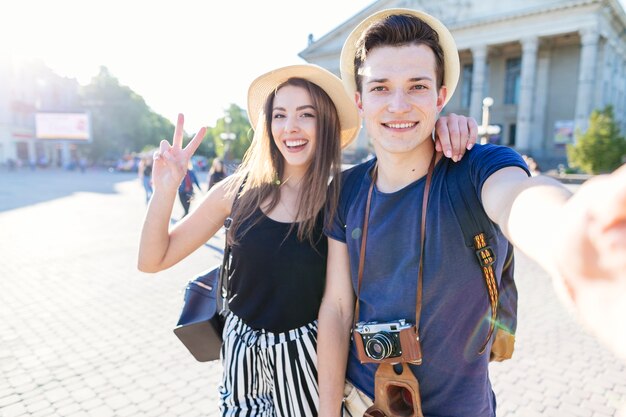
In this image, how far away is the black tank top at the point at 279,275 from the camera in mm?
2016

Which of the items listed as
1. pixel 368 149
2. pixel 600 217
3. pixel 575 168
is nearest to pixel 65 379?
pixel 600 217

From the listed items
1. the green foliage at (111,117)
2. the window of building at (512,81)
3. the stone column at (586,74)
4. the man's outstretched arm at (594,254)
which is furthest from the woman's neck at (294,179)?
the green foliage at (111,117)

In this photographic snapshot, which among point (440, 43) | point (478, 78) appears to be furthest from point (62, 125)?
point (440, 43)

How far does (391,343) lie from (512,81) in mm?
43933

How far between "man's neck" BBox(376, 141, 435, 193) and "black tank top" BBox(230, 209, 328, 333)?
47 centimetres

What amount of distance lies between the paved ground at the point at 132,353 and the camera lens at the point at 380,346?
9.01 feet

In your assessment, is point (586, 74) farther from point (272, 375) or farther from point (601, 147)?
point (272, 375)

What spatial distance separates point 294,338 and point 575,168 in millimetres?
30459

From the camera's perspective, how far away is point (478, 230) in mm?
1457

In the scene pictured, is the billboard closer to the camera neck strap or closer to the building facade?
the building facade

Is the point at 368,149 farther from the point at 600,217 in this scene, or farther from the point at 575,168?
the point at 600,217

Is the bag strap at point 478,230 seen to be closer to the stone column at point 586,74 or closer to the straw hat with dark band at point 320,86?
the straw hat with dark band at point 320,86

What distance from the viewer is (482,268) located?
1.45 m

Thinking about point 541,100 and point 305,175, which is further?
point 541,100
